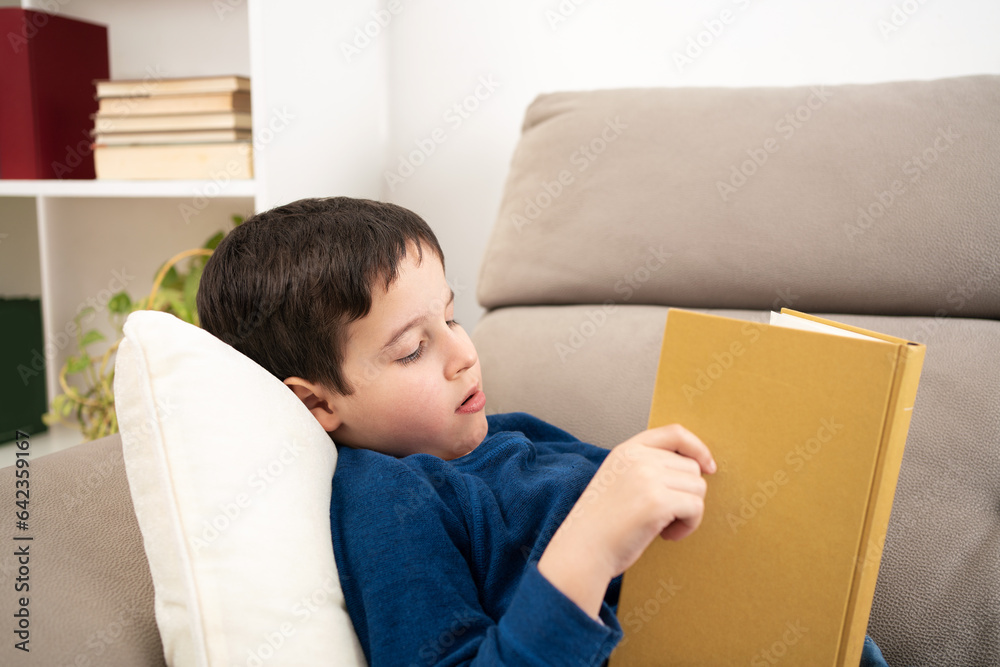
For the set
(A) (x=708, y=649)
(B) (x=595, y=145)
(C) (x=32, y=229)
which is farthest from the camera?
(C) (x=32, y=229)

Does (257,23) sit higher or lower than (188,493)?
higher

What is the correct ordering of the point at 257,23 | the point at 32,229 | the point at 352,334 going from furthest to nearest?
the point at 32,229 → the point at 257,23 → the point at 352,334

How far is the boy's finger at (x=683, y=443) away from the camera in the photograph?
0.53 m

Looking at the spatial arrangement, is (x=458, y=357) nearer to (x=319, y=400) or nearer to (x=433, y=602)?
(x=319, y=400)

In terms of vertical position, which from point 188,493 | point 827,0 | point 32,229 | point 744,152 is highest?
point 827,0

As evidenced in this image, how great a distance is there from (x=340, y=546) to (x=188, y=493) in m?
0.15

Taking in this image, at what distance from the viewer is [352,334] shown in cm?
75

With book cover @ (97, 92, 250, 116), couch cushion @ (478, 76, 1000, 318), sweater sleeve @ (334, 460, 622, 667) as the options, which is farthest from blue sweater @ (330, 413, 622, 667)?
book cover @ (97, 92, 250, 116)

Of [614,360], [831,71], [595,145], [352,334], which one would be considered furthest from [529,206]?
[831,71]

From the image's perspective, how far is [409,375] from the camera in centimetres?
77

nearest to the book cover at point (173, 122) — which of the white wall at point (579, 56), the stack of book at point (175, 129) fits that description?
the stack of book at point (175, 129)

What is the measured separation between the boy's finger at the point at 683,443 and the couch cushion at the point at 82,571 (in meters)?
0.45

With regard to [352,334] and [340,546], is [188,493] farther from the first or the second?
[352,334]

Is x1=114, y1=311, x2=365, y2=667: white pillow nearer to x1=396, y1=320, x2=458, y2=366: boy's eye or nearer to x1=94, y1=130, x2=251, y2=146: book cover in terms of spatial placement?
x1=396, y1=320, x2=458, y2=366: boy's eye
